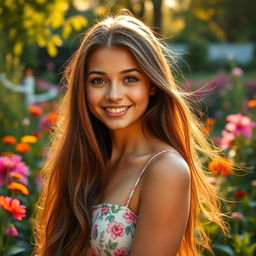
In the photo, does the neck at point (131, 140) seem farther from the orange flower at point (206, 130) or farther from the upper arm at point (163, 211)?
the orange flower at point (206, 130)

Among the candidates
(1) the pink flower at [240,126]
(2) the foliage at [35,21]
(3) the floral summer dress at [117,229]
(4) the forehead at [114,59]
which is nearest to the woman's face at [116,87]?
(4) the forehead at [114,59]

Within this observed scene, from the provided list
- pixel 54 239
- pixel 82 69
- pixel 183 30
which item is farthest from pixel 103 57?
pixel 183 30

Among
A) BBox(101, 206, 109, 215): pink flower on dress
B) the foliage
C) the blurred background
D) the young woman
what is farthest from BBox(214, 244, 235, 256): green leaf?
the foliage

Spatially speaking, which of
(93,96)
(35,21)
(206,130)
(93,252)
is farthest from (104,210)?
(35,21)

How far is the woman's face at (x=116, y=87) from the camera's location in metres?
2.00

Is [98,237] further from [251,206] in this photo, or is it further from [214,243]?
[251,206]

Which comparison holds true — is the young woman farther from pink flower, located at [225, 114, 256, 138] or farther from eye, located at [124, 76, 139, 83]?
pink flower, located at [225, 114, 256, 138]

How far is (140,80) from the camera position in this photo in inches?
79.9

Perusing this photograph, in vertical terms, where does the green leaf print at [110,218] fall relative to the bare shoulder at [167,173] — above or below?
below

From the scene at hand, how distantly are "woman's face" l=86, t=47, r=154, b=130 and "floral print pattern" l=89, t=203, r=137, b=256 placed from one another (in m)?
0.29

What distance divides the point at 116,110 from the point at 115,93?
65mm

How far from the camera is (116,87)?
2.00 meters

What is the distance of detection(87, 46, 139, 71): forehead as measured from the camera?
2.00 m

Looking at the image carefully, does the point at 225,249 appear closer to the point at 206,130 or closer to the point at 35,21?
the point at 206,130
